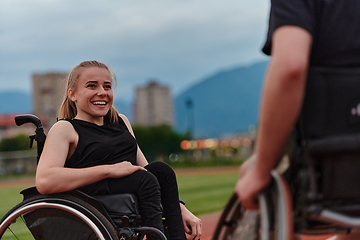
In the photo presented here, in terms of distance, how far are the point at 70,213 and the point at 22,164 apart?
112 feet

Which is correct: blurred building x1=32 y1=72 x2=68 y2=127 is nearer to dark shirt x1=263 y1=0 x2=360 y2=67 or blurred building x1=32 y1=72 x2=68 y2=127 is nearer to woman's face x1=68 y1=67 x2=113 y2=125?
woman's face x1=68 y1=67 x2=113 y2=125

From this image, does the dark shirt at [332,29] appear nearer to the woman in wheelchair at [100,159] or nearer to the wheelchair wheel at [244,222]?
the wheelchair wheel at [244,222]

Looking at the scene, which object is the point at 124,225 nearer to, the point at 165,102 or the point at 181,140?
the point at 181,140

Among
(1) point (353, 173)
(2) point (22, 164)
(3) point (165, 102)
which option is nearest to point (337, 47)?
(1) point (353, 173)

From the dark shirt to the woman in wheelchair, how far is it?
1084 millimetres

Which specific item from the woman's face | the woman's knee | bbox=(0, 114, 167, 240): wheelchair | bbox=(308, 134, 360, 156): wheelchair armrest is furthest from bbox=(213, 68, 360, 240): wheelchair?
the woman's face

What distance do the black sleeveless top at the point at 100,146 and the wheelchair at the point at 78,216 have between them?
0.17 metres

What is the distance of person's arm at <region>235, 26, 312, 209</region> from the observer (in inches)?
35.1

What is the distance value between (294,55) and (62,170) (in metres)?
1.19

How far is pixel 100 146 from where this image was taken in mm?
1911

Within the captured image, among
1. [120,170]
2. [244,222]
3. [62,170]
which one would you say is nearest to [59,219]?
[62,170]

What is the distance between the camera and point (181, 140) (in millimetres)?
57188

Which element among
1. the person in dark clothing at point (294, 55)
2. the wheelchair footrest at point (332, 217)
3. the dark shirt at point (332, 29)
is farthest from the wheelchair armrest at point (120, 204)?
the dark shirt at point (332, 29)

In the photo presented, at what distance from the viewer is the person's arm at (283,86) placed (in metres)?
0.89
